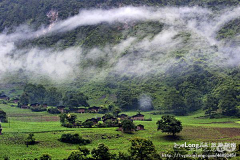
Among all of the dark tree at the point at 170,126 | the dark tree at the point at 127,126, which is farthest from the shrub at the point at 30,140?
the dark tree at the point at 170,126

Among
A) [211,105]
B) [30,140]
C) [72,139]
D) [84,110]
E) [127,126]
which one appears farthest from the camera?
[84,110]

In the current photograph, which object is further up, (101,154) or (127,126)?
(127,126)

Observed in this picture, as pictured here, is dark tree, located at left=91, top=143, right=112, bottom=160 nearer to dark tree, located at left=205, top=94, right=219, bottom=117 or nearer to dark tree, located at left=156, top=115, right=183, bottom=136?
dark tree, located at left=156, top=115, right=183, bottom=136

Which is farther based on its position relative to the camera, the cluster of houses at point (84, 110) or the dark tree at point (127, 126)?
the cluster of houses at point (84, 110)

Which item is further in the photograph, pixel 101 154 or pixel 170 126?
pixel 170 126

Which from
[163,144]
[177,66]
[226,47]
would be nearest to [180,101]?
[177,66]

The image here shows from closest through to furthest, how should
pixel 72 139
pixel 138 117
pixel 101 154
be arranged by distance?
pixel 101 154, pixel 72 139, pixel 138 117

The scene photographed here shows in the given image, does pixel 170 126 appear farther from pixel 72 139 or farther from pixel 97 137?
pixel 72 139

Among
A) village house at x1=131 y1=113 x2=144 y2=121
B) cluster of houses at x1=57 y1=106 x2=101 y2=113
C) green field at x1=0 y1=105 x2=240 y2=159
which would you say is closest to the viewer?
green field at x1=0 y1=105 x2=240 y2=159

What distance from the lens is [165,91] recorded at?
164m

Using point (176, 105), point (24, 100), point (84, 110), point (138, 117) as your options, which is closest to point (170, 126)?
point (138, 117)

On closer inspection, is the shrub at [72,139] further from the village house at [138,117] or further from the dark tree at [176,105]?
the dark tree at [176,105]

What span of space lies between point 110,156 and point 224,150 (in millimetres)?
22955

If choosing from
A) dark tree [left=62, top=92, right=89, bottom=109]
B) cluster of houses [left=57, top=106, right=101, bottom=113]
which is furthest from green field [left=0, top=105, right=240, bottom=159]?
dark tree [left=62, top=92, right=89, bottom=109]
